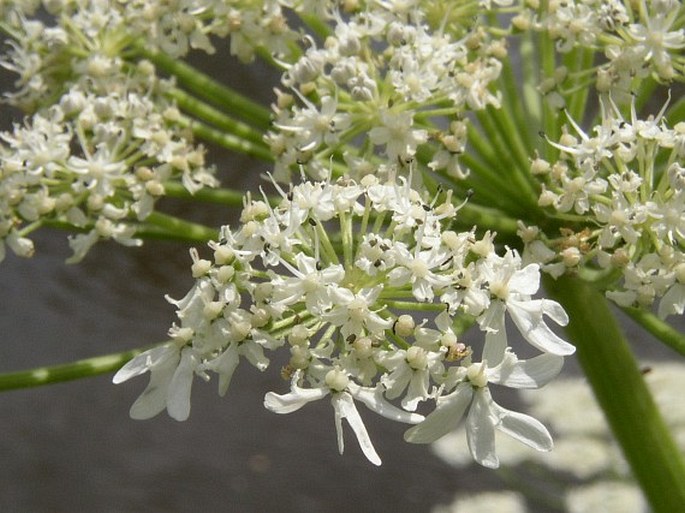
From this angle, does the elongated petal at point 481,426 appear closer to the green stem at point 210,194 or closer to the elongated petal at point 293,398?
the elongated petal at point 293,398

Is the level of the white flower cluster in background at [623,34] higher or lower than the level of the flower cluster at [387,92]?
higher

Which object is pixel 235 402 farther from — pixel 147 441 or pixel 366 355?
pixel 366 355

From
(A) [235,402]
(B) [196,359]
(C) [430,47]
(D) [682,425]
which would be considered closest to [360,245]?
(B) [196,359]

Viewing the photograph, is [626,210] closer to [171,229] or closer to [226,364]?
[226,364]

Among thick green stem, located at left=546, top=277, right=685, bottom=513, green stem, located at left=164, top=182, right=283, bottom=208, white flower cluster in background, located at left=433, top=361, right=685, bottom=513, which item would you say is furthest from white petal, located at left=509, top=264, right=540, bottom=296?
white flower cluster in background, located at left=433, top=361, right=685, bottom=513

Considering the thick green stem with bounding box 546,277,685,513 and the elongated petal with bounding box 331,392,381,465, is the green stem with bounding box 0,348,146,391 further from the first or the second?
the thick green stem with bounding box 546,277,685,513

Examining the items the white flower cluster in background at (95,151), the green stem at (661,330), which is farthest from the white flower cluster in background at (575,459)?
the white flower cluster in background at (95,151)
